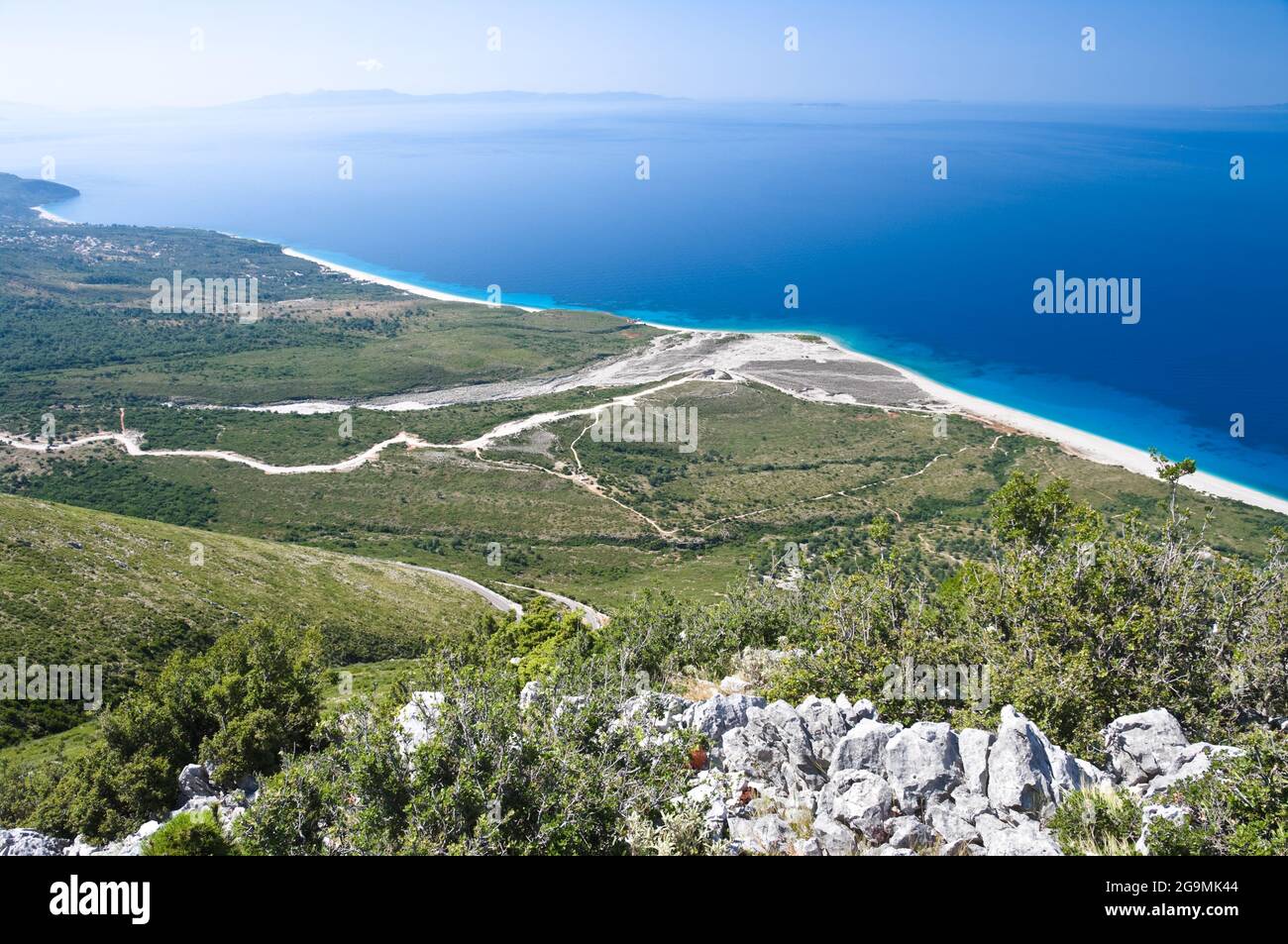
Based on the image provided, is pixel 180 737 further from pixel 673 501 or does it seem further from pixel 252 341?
pixel 252 341

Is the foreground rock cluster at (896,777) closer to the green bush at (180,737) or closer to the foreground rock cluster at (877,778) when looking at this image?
the foreground rock cluster at (877,778)

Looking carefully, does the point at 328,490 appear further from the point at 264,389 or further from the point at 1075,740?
the point at 1075,740

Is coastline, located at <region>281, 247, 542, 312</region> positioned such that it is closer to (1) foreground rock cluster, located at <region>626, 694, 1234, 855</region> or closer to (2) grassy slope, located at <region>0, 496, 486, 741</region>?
(2) grassy slope, located at <region>0, 496, 486, 741</region>

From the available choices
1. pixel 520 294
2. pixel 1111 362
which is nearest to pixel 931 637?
pixel 1111 362

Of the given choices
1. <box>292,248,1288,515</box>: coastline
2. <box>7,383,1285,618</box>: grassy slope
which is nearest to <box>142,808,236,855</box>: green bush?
<box>7,383,1285,618</box>: grassy slope

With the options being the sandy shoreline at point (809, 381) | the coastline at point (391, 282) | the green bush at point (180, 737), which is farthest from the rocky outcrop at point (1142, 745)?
the coastline at point (391, 282)

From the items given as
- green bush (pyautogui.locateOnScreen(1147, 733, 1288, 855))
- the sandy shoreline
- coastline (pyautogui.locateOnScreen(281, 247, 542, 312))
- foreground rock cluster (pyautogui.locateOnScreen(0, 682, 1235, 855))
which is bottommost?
foreground rock cluster (pyautogui.locateOnScreen(0, 682, 1235, 855))
